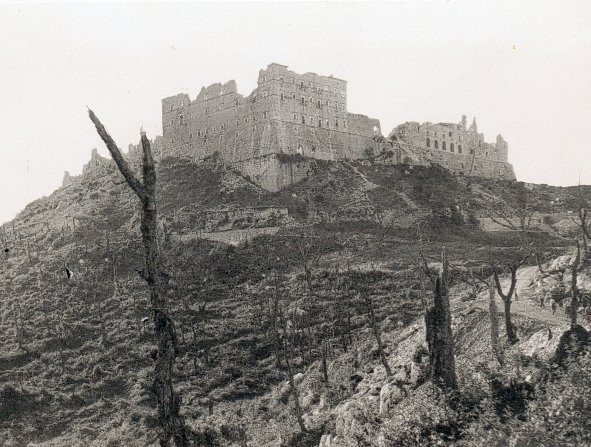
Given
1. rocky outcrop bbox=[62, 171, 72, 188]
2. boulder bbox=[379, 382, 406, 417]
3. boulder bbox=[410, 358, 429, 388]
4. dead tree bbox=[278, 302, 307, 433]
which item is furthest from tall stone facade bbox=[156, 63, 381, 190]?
boulder bbox=[379, 382, 406, 417]

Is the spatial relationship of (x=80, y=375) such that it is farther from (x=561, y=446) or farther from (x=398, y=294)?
(x=561, y=446)

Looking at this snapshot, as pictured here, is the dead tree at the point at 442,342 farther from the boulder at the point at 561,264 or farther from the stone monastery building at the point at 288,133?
the stone monastery building at the point at 288,133

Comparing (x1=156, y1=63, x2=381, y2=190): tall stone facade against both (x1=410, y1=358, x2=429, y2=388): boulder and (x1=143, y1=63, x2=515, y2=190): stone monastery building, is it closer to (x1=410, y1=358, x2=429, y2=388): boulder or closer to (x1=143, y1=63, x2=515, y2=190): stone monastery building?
(x1=143, y1=63, x2=515, y2=190): stone monastery building

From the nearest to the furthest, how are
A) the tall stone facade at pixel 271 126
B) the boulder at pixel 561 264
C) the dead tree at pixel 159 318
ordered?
the dead tree at pixel 159 318
the boulder at pixel 561 264
the tall stone facade at pixel 271 126

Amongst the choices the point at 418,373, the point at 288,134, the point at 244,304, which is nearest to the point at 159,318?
the point at 418,373

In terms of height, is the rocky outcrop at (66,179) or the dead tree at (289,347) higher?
the rocky outcrop at (66,179)

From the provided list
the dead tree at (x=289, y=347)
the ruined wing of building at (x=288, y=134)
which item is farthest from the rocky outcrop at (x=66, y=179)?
the dead tree at (x=289, y=347)

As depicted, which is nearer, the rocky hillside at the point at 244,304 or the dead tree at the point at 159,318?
the dead tree at the point at 159,318
